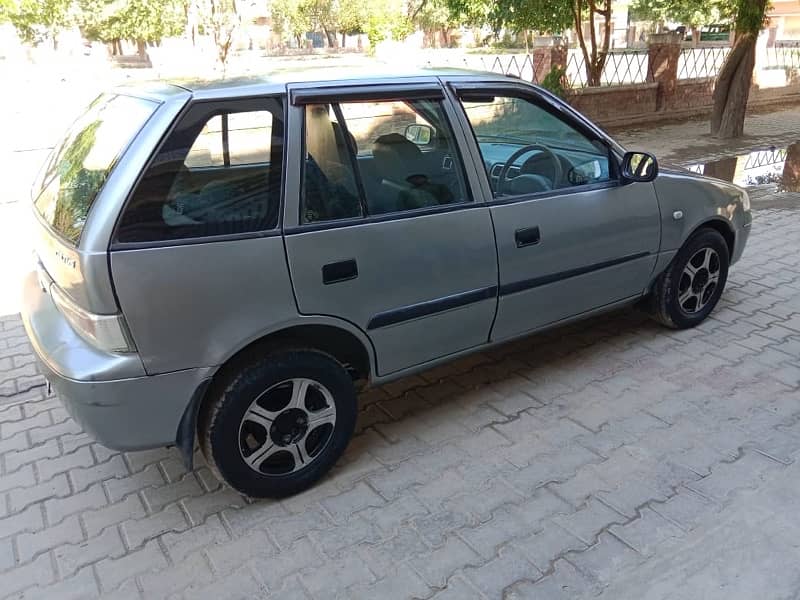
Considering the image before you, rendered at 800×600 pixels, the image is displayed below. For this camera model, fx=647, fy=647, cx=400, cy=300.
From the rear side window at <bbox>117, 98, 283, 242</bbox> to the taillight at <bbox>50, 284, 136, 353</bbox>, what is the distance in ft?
0.98

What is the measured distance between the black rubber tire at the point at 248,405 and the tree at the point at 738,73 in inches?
438

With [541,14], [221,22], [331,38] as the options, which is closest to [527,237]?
[541,14]

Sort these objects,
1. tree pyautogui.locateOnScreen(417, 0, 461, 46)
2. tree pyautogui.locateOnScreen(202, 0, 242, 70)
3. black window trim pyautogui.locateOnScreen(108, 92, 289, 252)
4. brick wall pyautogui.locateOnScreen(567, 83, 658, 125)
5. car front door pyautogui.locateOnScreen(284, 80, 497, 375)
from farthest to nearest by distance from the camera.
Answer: tree pyautogui.locateOnScreen(417, 0, 461, 46) < tree pyautogui.locateOnScreen(202, 0, 242, 70) < brick wall pyautogui.locateOnScreen(567, 83, 658, 125) < car front door pyautogui.locateOnScreen(284, 80, 497, 375) < black window trim pyautogui.locateOnScreen(108, 92, 289, 252)

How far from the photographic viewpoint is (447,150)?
10.2ft

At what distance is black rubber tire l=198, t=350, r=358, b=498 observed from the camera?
259 centimetres

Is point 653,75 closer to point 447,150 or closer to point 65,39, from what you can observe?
point 447,150

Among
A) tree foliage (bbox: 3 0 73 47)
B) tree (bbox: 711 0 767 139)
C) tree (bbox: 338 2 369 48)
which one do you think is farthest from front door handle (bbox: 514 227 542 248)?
tree (bbox: 338 2 369 48)

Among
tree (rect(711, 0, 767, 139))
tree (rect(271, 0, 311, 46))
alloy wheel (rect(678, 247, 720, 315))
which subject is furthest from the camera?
tree (rect(271, 0, 311, 46))

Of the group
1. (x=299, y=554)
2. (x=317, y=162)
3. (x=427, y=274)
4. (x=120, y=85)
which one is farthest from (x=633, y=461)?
(x=120, y=85)

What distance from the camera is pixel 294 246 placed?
2604 mm

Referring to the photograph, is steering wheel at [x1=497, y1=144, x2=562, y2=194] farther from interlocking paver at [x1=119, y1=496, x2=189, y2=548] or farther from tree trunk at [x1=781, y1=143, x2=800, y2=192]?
tree trunk at [x1=781, y1=143, x2=800, y2=192]

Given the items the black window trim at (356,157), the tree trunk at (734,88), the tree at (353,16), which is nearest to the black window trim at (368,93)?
the black window trim at (356,157)

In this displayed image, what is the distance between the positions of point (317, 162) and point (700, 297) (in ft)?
9.57

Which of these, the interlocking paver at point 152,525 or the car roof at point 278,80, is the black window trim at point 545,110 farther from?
the interlocking paver at point 152,525
